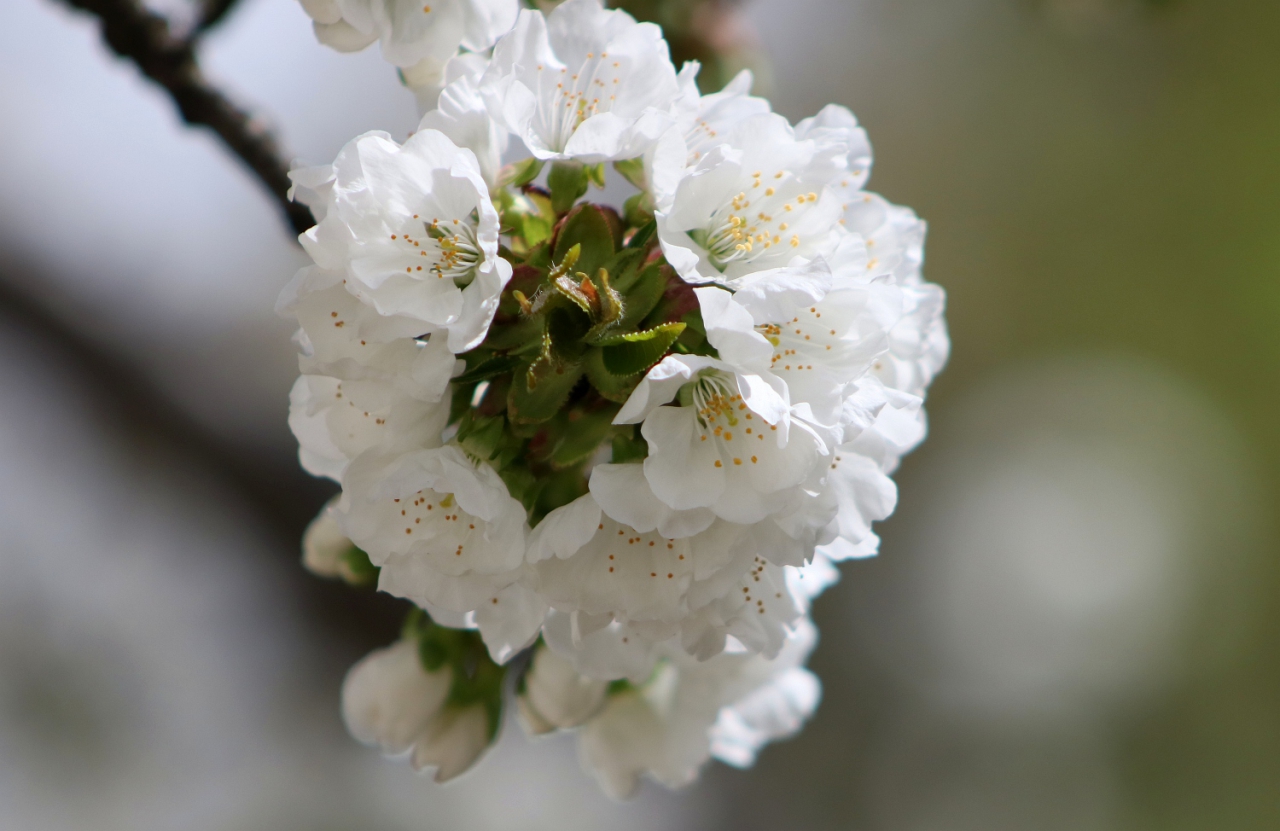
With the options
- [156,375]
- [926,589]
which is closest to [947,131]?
[926,589]

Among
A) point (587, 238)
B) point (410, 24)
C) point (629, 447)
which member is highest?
point (410, 24)

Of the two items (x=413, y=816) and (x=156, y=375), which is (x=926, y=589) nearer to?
(x=413, y=816)

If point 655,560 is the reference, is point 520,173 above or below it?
above

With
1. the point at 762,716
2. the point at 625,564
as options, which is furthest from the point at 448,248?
the point at 762,716

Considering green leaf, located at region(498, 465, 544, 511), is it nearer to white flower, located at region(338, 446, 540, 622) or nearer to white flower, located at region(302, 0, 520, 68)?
white flower, located at region(338, 446, 540, 622)

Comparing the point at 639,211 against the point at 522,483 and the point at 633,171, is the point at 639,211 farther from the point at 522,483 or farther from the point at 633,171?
the point at 522,483

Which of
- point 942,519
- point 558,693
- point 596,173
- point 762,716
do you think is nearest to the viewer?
point 596,173

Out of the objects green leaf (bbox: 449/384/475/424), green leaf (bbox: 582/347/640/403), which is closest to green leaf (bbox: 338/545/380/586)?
green leaf (bbox: 449/384/475/424)
